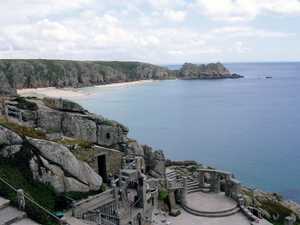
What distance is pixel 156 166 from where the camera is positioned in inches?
1428

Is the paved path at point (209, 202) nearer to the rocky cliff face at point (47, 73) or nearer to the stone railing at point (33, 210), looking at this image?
the stone railing at point (33, 210)

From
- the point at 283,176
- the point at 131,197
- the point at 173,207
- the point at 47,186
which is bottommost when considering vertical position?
the point at 283,176

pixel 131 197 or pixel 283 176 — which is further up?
pixel 131 197

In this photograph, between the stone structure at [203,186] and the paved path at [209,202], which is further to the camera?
the stone structure at [203,186]

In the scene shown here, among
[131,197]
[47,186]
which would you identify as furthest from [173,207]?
[47,186]

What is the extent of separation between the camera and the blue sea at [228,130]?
56.0 m

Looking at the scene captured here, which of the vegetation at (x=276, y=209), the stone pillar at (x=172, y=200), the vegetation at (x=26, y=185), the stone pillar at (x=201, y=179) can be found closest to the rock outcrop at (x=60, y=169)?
the vegetation at (x=26, y=185)

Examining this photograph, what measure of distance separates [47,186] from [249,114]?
3354 inches

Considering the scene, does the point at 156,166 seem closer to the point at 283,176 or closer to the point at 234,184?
the point at 234,184

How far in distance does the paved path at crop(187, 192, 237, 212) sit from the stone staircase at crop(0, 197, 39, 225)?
1571 cm

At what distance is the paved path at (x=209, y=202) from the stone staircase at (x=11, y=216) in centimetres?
1571

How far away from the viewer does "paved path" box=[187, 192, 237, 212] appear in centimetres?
3067

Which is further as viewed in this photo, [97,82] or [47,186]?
[97,82]

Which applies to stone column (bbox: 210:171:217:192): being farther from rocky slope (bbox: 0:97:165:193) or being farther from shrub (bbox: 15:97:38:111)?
shrub (bbox: 15:97:38:111)
